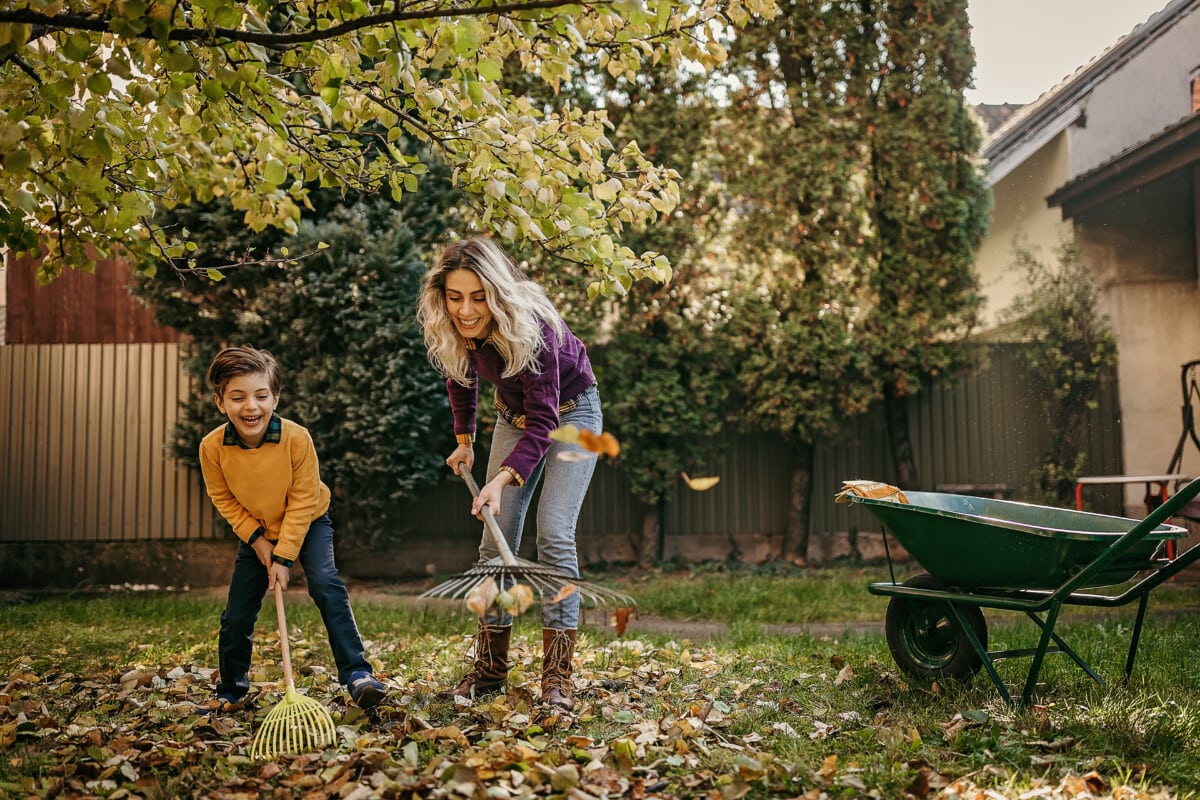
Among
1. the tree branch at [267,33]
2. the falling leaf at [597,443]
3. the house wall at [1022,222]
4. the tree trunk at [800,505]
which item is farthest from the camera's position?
the house wall at [1022,222]

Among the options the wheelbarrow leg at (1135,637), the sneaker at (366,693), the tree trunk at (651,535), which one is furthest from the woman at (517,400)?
the tree trunk at (651,535)

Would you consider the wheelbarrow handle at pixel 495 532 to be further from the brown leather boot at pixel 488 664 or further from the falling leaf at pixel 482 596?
the brown leather boot at pixel 488 664

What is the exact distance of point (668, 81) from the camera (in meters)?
7.64

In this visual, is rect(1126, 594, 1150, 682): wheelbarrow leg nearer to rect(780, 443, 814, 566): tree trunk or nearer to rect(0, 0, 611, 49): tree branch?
rect(0, 0, 611, 49): tree branch

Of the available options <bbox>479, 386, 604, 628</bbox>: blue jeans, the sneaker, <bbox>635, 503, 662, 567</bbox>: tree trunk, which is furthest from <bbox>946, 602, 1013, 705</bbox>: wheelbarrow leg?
<bbox>635, 503, 662, 567</bbox>: tree trunk

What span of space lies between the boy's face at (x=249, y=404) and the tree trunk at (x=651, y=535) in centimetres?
486

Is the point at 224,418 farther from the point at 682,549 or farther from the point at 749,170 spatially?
the point at 749,170

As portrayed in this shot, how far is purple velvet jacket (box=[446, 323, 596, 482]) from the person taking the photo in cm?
320

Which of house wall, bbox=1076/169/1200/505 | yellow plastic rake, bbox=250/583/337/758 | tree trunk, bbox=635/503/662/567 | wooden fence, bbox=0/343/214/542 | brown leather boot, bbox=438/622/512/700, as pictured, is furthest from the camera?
house wall, bbox=1076/169/1200/505

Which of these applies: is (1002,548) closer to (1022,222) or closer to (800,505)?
(800,505)

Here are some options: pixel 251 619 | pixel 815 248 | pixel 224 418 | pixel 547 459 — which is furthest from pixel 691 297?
pixel 251 619

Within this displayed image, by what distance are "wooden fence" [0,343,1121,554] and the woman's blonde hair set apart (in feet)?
13.8

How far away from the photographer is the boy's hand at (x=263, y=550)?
10.9 ft

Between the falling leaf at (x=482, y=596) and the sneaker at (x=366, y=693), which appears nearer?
the falling leaf at (x=482, y=596)
